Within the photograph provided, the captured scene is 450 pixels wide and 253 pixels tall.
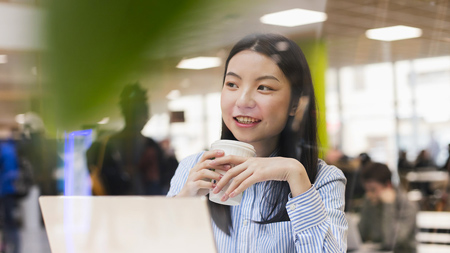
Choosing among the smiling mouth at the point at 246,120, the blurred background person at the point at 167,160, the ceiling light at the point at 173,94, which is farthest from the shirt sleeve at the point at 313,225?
the ceiling light at the point at 173,94

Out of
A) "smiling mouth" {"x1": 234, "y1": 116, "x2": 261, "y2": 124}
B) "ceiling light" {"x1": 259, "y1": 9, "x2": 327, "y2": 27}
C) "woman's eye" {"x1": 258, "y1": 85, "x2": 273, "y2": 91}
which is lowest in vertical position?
"smiling mouth" {"x1": 234, "y1": 116, "x2": 261, "y2": 124}

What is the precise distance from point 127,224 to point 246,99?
0.42 metres

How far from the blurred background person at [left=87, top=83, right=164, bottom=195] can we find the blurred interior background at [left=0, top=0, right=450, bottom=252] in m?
0.03

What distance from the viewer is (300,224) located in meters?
0.75

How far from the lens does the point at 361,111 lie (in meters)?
2.78

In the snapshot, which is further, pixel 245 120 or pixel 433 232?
pixel 433 232

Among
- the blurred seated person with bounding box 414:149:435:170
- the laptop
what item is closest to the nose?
the laptop

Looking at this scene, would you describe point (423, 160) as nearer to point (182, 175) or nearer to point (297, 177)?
point (182, 175)

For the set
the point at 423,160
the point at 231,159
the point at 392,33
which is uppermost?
the point at 392,33

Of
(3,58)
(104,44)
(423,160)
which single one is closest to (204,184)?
(104,44)

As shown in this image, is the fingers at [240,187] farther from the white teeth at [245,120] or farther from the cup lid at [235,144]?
the white teeth at [245,120]

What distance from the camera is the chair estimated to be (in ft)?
8.54

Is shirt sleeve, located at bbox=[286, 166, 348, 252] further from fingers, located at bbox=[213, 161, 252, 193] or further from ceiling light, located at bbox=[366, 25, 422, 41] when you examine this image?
ceiling light, located at bbox=[366, 25, 422, 41]

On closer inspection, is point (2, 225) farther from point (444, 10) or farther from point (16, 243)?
point (444, 10)
